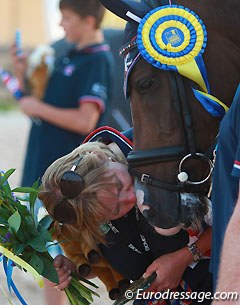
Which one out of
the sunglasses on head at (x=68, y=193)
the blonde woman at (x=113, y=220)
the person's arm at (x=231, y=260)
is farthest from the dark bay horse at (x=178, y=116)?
the person's arm at (x=231, y=260)

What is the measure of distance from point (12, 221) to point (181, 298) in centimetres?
76

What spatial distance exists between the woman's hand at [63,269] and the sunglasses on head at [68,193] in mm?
220

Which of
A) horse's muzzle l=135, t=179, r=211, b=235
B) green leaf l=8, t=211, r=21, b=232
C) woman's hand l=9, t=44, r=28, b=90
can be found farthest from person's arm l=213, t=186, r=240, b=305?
woman's hand l=9, t=44, r=28, b=90

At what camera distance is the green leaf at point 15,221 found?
315 cm

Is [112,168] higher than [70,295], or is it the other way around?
[112,168]

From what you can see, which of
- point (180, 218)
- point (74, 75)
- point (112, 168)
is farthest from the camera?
point (74, 75)

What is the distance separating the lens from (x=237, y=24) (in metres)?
3.18

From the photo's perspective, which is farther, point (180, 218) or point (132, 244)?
point (132, 244)

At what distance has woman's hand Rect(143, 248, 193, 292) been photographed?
124 inches

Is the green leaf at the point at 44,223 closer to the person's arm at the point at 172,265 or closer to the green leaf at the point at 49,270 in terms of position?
the green leaf at the point at 49,270

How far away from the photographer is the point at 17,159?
10742 millimetres

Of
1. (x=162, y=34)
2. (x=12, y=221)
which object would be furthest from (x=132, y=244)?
(x=162, y=34)

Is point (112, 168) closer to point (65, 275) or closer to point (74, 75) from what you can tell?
point (65, 275)

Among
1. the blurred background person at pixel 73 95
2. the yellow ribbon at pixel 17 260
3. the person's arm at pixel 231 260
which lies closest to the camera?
the person's arm at pixel 231 260
